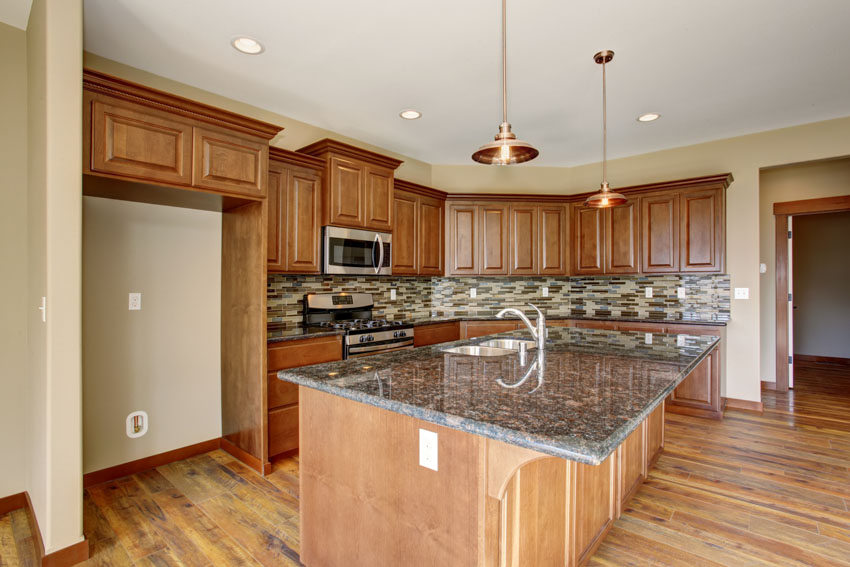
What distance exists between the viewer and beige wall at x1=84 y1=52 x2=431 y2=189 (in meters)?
2.69

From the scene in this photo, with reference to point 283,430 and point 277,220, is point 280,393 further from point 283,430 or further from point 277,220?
point 277,220

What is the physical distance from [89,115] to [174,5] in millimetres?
690

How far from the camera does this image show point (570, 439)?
0.91m

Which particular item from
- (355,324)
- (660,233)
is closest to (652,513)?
(355,324)

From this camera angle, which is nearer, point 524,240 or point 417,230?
point 417,230

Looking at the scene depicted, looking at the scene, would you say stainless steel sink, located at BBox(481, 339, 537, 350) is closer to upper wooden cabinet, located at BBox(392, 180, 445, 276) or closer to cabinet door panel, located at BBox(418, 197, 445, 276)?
upper wooden cabinet, located at BBox(392, 180, 445, 276)

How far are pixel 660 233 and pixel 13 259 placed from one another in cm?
496

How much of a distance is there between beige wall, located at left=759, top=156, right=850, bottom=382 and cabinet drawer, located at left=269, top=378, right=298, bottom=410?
510cm

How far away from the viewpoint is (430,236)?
4.54m

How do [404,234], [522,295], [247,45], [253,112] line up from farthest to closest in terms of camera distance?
1. [522,295]
2. [404,234]
3. [253,112]
4. [247,45]

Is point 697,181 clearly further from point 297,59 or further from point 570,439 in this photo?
point 570,439

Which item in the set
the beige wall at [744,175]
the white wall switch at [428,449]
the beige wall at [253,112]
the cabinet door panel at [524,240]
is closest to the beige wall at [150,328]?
the beige wall at [253,112]

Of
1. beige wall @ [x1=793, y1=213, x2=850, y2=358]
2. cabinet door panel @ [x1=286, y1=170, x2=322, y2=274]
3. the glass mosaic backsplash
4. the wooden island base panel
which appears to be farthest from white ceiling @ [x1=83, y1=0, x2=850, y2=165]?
beige wall @ [x1=793, y1=213, x2=850, y2=358]

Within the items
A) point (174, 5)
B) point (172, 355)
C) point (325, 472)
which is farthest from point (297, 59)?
point (325, 472)
